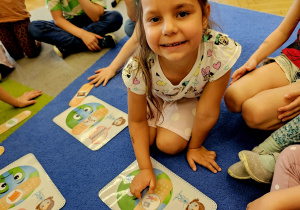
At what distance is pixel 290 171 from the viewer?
0.60 metres

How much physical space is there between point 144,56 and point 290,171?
492mm

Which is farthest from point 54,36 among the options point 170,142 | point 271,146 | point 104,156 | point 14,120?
point 271,146

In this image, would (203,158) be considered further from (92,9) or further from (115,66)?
A: (92,9)

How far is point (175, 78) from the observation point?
71 cm

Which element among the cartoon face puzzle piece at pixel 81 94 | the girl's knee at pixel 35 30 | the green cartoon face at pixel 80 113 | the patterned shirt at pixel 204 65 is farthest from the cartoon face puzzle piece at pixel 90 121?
the girl's knee at pixel 35 30

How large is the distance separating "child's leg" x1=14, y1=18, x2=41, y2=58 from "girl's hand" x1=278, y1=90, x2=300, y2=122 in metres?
1.38

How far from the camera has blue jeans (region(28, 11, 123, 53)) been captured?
1364 mm

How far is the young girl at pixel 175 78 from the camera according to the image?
524mm

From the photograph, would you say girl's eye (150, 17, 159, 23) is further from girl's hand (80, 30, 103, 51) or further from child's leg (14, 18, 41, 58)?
child's leg (14, 18, 41, 58)

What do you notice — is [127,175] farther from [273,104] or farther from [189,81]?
[273,104]

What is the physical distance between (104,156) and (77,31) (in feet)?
2.76

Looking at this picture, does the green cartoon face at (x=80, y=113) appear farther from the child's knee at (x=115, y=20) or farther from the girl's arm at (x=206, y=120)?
the child's knee at (x=115, y=20)

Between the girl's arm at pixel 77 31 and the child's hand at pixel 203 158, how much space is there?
0.88 metres

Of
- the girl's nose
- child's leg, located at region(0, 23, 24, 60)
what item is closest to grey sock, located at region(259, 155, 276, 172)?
the girl's nose
